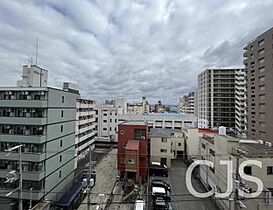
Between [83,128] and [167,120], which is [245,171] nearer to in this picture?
[83,128]

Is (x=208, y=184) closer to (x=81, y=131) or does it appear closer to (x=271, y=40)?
(x=81, y=131)

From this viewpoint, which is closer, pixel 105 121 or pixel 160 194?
pixel 160 194

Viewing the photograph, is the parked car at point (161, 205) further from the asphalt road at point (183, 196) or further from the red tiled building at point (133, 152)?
the red tiled building at point (133, 152)

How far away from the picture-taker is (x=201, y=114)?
4625 centimetres

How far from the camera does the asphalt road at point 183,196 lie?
39.8 ft

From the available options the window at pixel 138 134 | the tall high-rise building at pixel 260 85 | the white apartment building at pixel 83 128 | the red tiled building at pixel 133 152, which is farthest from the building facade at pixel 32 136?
the tall high-rise building at pixel 260 85

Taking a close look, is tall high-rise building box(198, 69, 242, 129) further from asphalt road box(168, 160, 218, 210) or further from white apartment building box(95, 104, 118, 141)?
asphalt road box(168, 160, 218, 210)

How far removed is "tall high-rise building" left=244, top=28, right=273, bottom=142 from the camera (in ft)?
73.4

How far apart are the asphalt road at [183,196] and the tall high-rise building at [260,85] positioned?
10.9 m

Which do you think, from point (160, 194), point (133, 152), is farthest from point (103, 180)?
point (160, 194)

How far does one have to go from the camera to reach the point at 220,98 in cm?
4078

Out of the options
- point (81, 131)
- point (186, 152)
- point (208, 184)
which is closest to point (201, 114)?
point (186, 152)

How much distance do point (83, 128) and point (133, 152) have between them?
9.70 meters

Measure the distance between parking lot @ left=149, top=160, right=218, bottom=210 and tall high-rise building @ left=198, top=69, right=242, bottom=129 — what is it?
24042 mm
